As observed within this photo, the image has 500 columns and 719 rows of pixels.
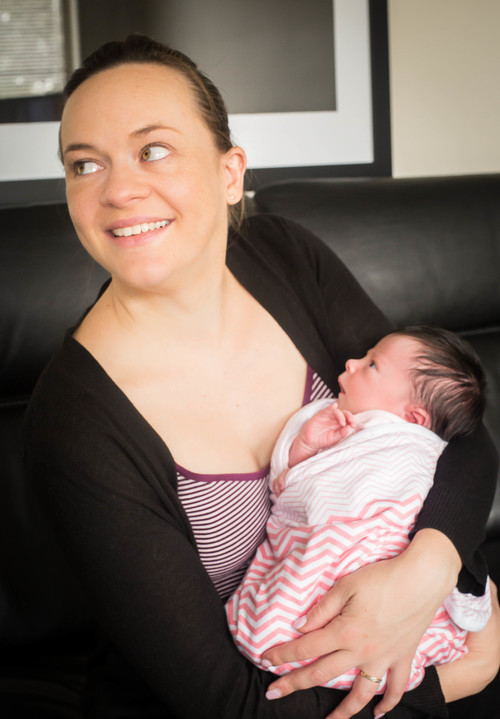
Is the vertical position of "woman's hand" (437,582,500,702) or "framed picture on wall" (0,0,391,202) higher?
"framed picture on wall" (0,0,391,202)

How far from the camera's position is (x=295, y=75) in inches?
88.1

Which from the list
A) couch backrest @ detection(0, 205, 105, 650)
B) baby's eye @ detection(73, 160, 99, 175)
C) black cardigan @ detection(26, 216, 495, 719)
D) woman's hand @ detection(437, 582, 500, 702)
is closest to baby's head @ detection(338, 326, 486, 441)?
black cardigan @ detection(26, 216, 495, 719)

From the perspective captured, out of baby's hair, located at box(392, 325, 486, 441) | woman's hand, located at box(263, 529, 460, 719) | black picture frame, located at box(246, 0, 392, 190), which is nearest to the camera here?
woman's hand, located at box(263, 529, 460, 719)

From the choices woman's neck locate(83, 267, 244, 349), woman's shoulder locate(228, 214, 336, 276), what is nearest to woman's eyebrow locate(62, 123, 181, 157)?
woman's neck locate(83, 267, 244, 349)

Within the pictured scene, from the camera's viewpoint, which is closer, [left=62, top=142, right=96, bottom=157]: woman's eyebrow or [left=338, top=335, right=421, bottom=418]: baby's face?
[left=62, top=142, right=96, bottom=157]: woman's eyebrow

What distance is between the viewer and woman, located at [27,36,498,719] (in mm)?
1049

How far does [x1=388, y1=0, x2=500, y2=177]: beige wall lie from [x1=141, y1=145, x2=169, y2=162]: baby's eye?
1.48 metres

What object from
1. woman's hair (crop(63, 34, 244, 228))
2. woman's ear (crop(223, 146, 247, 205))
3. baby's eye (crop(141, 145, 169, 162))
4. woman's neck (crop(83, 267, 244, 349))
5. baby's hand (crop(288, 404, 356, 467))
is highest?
woman's hair (crop(63, 34, 244, 228))

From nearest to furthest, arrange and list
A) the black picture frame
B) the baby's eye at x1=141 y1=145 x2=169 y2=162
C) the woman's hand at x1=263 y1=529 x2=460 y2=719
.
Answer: the woman's hand at x1=263 y1=529 x2=460 y2=719
the baby's eye at x1=141 y1=145 x2=169 y2=162
the black picture frame

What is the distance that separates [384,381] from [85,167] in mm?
650

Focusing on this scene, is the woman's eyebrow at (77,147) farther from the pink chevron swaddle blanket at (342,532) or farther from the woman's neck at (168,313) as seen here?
the pink chevron swaddle blanket at (342,532)

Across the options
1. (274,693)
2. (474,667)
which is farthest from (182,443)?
(474,667)

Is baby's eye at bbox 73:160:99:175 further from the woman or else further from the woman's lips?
the woman's lips

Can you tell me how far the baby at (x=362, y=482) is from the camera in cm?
108
